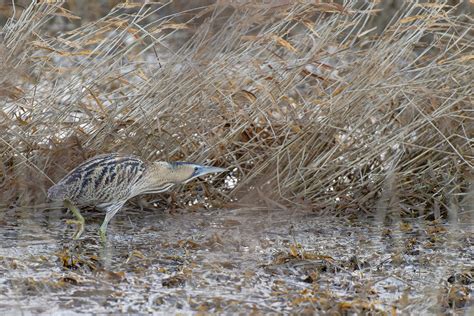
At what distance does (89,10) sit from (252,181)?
17.4 ft

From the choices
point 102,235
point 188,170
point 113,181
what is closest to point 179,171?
point 188,170

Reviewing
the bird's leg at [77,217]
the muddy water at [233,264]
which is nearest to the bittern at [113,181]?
the bird's leg at [77,217]

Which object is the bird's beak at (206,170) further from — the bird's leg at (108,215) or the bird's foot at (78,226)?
the bird's foot at (78,226)

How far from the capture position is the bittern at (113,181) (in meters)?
5.82

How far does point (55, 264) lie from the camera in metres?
5.23

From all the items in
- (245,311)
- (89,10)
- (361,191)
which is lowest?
(245,311)

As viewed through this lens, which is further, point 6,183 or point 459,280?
point 6,183

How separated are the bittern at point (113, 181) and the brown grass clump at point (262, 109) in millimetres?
359

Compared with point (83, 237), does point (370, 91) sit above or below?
above

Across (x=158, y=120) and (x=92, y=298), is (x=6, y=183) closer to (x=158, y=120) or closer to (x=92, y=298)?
(x=158, y=120)

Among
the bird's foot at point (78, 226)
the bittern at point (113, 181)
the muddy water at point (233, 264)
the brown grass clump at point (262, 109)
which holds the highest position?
the brown grass clump at point (262, 109)

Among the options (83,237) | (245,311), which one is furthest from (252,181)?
(245,311)

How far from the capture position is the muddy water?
4723mm

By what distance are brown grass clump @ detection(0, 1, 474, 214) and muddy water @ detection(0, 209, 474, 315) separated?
24 centimetres
